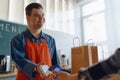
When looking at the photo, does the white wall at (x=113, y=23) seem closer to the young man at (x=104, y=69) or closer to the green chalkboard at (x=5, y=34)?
the green chalkboard at (x=5, y=34)

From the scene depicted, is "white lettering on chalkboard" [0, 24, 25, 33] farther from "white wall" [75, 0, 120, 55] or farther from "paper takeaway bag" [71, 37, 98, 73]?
"white wall" [75, 0, 120, 55]

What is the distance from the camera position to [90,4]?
13.4ft

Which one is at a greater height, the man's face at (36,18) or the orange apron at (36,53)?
the man's face at (36,18)

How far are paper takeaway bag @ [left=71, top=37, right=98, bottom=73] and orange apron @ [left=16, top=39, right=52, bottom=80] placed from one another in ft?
1.36

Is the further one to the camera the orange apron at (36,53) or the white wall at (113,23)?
the white wall at (113,23)

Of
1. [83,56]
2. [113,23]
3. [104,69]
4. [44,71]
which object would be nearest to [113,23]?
[113,23]

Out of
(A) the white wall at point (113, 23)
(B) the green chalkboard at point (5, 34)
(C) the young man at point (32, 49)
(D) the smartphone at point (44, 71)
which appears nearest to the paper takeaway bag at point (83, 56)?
(C) the young man at point (32, 49)

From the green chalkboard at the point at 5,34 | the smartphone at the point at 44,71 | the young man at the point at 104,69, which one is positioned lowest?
the smartphone at the point at 44,71

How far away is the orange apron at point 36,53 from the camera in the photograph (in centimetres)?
94

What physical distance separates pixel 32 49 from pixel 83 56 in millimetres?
579

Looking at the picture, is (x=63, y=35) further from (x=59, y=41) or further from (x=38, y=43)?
(x=38, y=43)

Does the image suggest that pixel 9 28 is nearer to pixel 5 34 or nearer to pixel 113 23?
pixel 5 34

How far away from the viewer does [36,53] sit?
968 mm

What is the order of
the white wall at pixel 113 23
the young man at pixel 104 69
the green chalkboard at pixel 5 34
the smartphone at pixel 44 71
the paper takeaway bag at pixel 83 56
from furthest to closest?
the white wall at pixel 113 23, the green chalkboard at pixel 5 34, the paper takeaway bag at pixel 83 56, the smartphone at pixel 44 71, the young man at pixel 104 69
